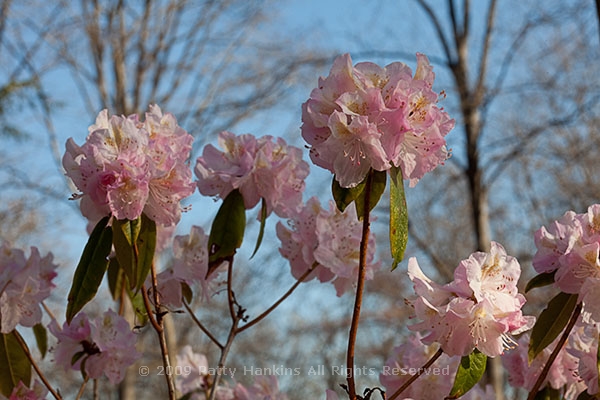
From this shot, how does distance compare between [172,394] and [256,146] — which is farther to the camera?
→ [256,146]

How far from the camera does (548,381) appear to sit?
1.18 metres

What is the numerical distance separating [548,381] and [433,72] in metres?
0.57

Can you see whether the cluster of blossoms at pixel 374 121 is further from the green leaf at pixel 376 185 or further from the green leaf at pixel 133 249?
the green leaf at pixel 133 249

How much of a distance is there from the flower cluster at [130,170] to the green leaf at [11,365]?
32 cm

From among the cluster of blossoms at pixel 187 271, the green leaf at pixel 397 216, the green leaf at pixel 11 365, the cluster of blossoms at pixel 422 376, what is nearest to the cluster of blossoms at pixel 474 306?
the green leaf at pixel 397 216

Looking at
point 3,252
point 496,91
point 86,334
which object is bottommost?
point 86,334

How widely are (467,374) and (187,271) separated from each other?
553 millimetres

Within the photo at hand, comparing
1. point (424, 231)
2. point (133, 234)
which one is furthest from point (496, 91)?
point (133, 234)

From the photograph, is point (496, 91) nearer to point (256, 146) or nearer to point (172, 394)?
point (256, 146)

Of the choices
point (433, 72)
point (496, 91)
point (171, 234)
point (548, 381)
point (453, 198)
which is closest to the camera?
point (433, 72)

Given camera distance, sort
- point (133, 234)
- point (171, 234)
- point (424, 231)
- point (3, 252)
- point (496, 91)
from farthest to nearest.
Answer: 1. point (424, 231)
2. point (496, 91)
3. point (171, 234)
4. point (3, 252)
5. point (133, 234)

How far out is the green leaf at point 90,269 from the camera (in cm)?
105

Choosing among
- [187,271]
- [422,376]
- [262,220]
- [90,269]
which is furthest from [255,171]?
[422,376]

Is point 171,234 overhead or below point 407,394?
overhead
